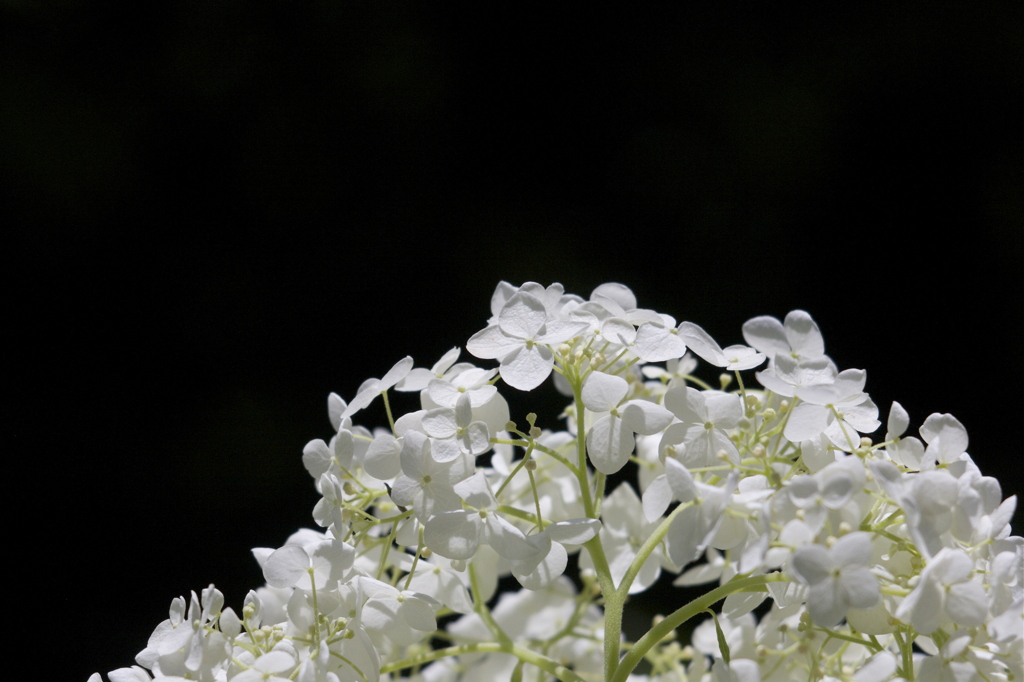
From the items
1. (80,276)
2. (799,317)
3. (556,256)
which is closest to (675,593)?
(556,256)

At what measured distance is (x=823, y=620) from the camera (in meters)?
0.33

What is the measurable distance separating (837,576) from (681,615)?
107mm

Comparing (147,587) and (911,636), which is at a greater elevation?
(147,587)

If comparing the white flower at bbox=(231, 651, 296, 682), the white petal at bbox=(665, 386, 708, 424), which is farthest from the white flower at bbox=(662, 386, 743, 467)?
Result: the white flower at bbox=(231, 651, 296, 682)

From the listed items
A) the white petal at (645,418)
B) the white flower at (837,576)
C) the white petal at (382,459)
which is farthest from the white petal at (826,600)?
the white petal at (382,459)

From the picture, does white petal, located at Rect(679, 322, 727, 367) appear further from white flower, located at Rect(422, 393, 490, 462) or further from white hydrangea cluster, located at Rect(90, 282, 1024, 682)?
white flower, located at Rect(422, 393, 490, 462)

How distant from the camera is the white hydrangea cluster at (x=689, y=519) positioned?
0.35m

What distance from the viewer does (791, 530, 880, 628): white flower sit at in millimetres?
326

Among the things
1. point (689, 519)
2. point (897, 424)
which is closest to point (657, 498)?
point (689, 519)

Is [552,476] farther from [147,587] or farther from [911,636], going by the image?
[147,587]

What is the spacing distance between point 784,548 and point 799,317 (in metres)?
0.16

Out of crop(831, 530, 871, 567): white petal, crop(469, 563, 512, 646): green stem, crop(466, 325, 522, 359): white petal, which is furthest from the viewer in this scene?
crop(469, 563, 512, 646): green stem

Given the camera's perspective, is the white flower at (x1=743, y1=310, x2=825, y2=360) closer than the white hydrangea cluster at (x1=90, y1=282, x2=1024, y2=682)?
No

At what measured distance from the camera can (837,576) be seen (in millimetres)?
331
